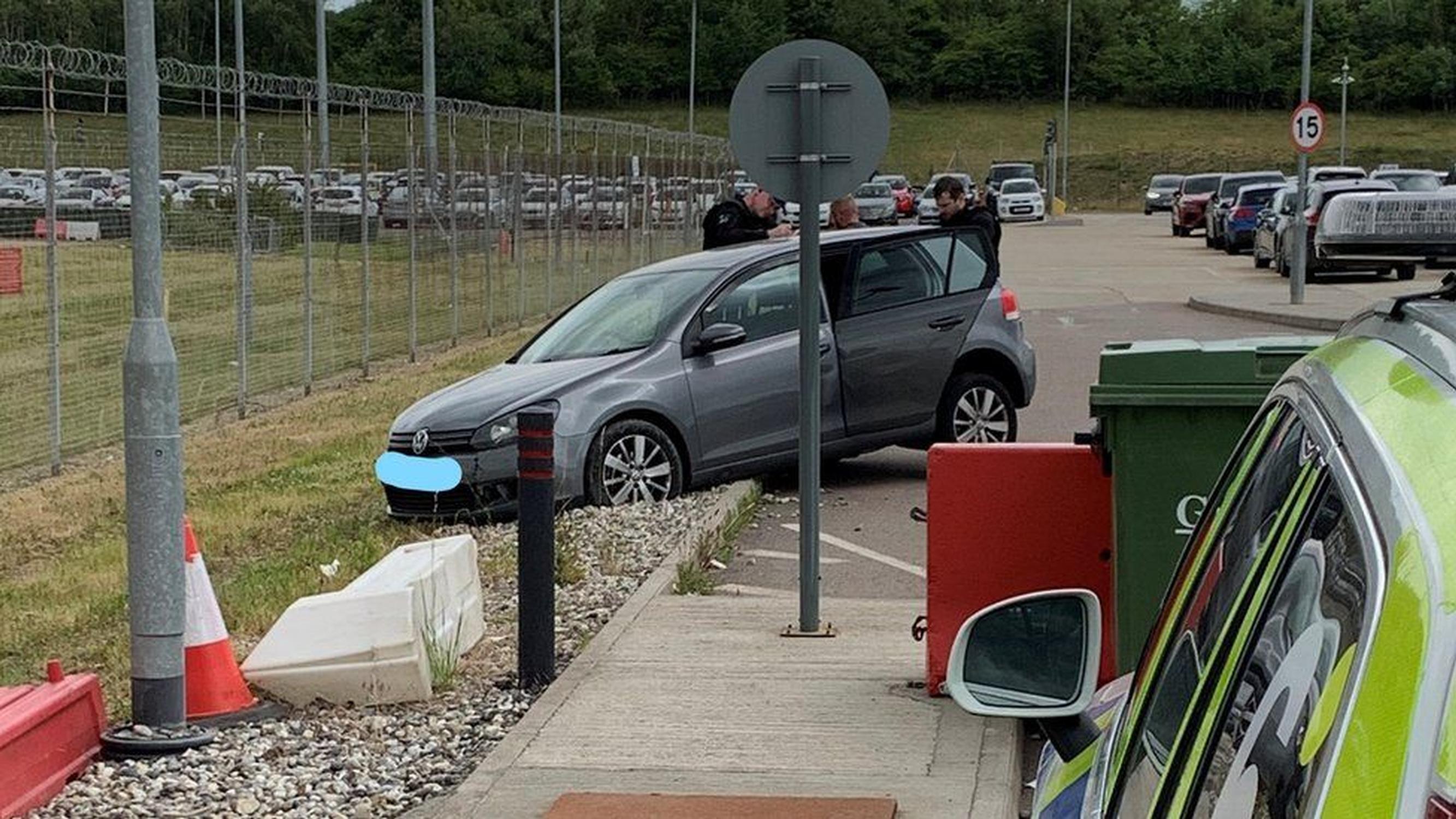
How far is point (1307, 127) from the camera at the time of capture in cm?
2897

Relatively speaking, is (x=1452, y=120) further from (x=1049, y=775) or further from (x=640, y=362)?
(x=1049, y=775)

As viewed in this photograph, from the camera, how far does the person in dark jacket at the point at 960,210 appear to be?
1449 centimetres

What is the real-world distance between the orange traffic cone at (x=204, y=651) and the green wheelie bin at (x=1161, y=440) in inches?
119

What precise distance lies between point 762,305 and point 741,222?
3252 mm

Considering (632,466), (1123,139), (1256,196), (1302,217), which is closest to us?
(632,466)

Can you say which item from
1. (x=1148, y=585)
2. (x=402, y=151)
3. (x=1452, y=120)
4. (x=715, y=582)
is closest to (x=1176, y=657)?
(x=1148, y=585)

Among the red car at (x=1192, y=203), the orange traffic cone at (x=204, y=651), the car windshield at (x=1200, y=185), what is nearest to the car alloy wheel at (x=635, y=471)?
the orange traffic cone at (x=204, y=651)

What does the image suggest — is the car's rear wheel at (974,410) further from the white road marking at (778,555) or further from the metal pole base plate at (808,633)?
the metal pole base plate at (808,633)

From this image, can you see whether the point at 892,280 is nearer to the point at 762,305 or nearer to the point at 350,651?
the point at 762,305

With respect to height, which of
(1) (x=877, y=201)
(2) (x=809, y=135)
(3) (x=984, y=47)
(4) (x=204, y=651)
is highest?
(3) (x=984, y=47)

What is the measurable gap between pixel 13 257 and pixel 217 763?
25.5 ft

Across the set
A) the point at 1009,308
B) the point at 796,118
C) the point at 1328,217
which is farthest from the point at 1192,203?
the point at 1328,217

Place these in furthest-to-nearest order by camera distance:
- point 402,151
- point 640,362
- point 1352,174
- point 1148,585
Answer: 1. point 1352,174
2. point 402,151
3. point 640,362
4. point 1148,585

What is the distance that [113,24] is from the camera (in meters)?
47.5
